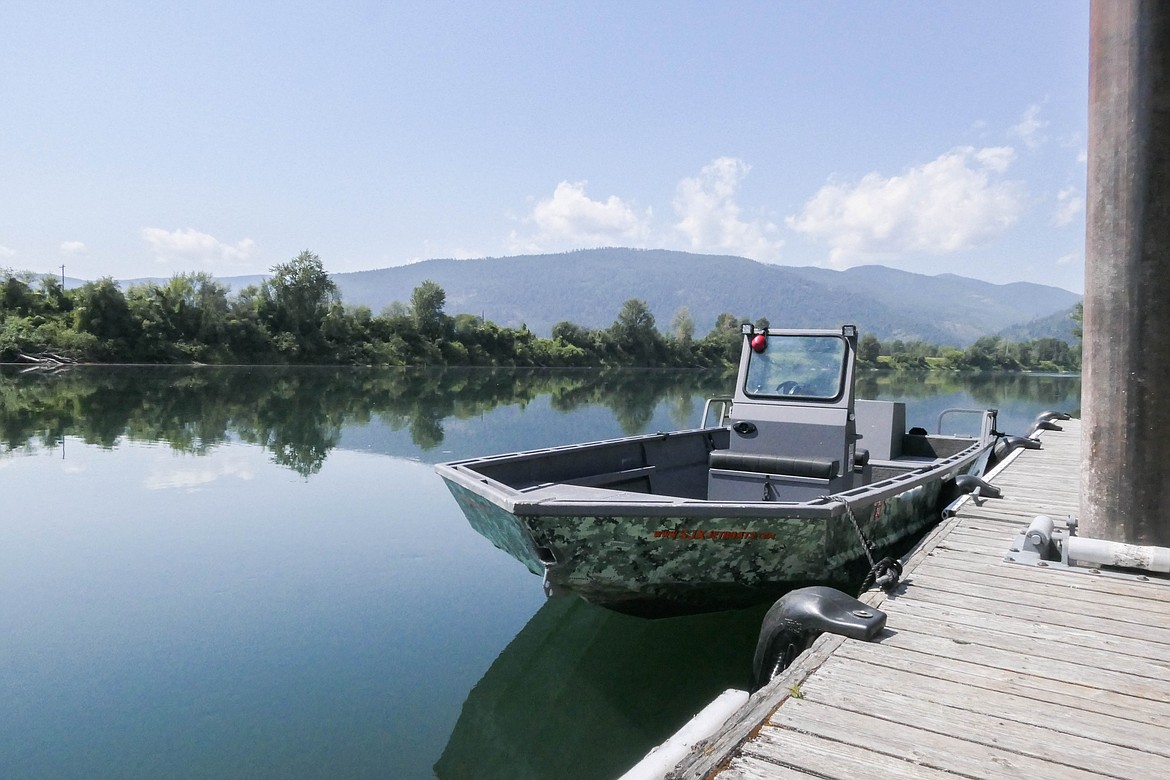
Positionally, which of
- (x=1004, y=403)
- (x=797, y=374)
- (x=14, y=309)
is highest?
(x=14, y=309)

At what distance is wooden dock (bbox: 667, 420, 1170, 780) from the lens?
2664 millimetres

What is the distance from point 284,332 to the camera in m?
59.8

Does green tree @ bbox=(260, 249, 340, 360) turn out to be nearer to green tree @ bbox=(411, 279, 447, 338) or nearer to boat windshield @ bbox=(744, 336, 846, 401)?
green tree @ bbox=(411, 279, 447, 338)

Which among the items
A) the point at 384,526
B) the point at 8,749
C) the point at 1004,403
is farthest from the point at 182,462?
the point at 1004,403

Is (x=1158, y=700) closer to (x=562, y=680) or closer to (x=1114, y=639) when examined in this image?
(x=1114, y=639)

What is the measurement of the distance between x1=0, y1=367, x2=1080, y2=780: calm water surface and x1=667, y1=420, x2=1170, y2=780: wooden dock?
5.64 ft

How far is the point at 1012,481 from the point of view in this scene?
8891 millimetres

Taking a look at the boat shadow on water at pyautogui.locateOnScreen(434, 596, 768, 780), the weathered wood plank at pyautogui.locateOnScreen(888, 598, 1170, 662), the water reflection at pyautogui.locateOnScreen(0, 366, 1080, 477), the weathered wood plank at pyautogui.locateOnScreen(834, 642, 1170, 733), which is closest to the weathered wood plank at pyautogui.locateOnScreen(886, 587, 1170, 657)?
the weathered wood plank at pyautogui.locateOnScreen(888, 598, 1170, 662)

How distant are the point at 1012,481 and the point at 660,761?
7762 mm

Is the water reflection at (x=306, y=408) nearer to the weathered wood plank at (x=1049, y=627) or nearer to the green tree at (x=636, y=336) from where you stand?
the weathered wood plank at (x=1049, y=627)

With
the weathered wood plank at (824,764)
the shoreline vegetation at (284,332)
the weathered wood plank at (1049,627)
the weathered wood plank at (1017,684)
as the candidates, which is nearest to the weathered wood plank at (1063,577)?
the weathered wood plank at (1049,627)

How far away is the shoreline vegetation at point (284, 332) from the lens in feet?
168

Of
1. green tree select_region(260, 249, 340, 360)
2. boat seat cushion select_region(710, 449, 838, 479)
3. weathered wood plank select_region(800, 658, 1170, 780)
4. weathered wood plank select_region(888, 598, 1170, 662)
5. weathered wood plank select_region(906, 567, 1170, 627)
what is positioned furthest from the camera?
green tree select_region(260, 249, 340, 360)

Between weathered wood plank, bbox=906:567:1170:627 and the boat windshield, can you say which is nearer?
weathered wood plank, bbox=906:567:1170:627
